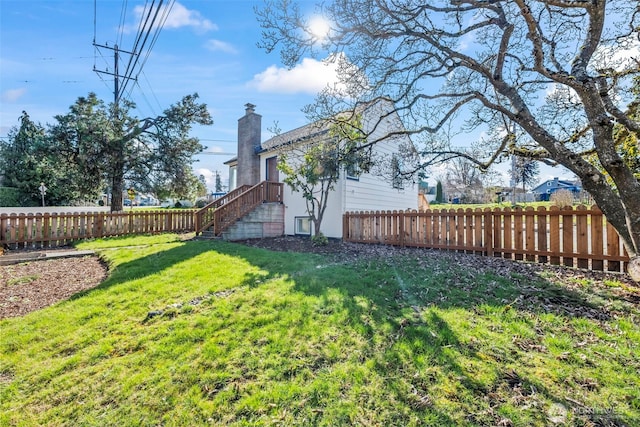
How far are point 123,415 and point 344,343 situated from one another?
2.13 m

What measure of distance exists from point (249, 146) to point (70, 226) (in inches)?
325

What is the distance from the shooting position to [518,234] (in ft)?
22.2

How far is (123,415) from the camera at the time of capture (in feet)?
8.30

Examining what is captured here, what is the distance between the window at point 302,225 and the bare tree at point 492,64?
571cm

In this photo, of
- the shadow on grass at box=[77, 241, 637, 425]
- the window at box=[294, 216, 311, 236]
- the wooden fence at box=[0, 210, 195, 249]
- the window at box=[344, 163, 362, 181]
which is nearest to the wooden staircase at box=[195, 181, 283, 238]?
the window at box=[294, 216, 311, 236]

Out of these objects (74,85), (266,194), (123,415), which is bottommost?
(123,415)

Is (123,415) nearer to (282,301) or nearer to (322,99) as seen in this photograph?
(282,301)

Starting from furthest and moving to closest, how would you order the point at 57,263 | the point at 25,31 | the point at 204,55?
the point at 204,55 < the point at 25,31 < the point at 57,263

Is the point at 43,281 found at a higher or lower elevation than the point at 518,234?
lower

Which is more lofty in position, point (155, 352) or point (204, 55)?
point (204, 55)

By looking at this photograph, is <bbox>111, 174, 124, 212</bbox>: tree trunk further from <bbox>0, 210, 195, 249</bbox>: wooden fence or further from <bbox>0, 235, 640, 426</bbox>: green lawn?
<bbox>0, 235, 640, 426</bbox>: green lawn

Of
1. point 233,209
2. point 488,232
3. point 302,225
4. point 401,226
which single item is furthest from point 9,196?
point 488,232

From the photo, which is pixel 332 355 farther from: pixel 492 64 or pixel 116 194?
pixel 116 194

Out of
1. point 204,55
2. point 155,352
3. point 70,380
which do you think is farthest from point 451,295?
point 204,55
